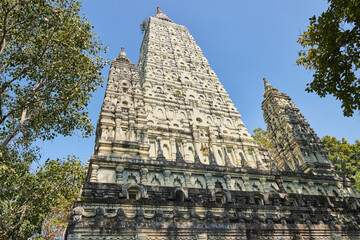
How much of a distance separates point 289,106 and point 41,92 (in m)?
21.9

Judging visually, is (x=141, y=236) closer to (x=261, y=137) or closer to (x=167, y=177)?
(x=167, y=177)

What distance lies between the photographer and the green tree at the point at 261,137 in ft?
100

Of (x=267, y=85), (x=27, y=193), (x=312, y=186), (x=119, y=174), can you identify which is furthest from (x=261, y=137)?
(x=27, y=193)

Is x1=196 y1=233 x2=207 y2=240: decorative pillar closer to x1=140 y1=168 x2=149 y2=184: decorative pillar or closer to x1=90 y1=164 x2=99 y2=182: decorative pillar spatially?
x1=140 y1=168 x2=149 y2=184: decorative pillar

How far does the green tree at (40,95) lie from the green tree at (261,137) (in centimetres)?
2283

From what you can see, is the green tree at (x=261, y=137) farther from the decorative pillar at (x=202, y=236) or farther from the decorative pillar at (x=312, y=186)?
the decorative pillar at (x=202, y=236)

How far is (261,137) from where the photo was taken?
105 ft

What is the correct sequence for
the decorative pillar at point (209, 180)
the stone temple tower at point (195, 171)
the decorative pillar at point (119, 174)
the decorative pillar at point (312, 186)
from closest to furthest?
the stone temple tower at point (195, 171)
the decorative pillar at point (119, 174)
the decorative pillar at point (209, 180)
the decorative pillar at point (312, 186)

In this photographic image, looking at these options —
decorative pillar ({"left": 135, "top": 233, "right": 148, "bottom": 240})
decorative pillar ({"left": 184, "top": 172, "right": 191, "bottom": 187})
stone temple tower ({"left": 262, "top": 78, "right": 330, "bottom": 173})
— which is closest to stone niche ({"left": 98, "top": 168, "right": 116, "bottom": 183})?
decorative pillar ({"left": 135, "top": 233, "right": 148, "bottom": 240})

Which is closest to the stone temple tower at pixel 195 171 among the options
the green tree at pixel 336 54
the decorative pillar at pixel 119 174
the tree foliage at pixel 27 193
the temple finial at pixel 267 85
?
the decorative pillar at pixel 119 174

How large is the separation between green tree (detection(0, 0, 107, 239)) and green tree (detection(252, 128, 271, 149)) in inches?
899

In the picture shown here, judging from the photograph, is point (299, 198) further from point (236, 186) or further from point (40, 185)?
point (40, 185)

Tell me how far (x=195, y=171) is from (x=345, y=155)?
2228 centimetres

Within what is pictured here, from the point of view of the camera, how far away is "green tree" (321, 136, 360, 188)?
1086 inches
